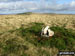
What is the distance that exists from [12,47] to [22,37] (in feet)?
8.84

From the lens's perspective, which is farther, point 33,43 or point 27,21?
point 27,21

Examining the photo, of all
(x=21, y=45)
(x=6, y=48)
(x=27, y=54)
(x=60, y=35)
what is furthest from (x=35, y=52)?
(x=60, y=35)

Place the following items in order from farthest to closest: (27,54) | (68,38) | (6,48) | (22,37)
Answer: (22,37) < (68,38) < (6,48) < (27,54)

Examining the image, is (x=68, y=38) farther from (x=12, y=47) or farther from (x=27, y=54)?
(x=12, y=47)

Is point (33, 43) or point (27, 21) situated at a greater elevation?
point (27, 21)

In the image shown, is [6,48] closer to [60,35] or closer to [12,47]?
[12,47]

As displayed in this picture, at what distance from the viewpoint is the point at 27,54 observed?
13047 mm

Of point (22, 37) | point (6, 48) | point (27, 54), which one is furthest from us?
point (22, 37)

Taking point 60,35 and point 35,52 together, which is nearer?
point 35,52

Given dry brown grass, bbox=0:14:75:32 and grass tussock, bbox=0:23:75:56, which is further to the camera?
dry brown grass, bbox=0:14:75:32

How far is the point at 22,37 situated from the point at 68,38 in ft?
19.8

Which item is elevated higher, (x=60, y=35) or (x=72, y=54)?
(x=60, y=35)

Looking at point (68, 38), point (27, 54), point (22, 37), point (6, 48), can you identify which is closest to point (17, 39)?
point (22, 37)

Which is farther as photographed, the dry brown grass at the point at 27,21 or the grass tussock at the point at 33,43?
the dry brown grass at the point at 27,21
